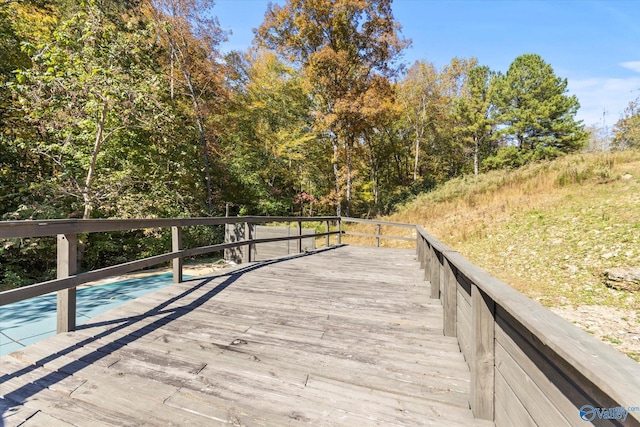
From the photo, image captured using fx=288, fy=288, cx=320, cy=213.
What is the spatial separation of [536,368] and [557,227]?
8.99 m

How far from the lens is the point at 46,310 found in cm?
416

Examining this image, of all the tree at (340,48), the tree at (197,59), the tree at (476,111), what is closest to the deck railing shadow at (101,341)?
the tree at (197,59)

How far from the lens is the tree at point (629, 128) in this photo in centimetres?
2113

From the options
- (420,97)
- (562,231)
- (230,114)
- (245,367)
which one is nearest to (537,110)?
(420,97)

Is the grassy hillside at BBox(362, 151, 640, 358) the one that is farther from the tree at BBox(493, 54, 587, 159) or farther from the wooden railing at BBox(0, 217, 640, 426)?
the tree at BBox(493, 54, 587, 159)

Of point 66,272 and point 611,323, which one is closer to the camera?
point 66,272

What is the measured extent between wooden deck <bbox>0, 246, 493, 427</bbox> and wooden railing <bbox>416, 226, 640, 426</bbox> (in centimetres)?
35

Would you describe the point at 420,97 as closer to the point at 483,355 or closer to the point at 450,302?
the point at 450,302

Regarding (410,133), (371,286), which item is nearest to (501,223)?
(371,286)

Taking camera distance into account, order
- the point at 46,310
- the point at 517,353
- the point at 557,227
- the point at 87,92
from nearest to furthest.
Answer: the point at 517,353
the point at 46,310
the point at 87,92
the point at 557,227

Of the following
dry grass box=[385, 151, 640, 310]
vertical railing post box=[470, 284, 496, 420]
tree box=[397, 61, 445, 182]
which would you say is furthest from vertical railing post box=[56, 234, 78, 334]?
tree box=[397, 61, 445, 182]

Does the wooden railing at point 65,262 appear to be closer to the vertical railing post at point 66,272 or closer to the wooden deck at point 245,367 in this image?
the vertical railing post at point 66,272

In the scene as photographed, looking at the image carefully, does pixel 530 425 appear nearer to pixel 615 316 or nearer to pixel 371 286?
pixel 371 286

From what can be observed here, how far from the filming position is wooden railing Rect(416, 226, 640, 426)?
2.21 ft
